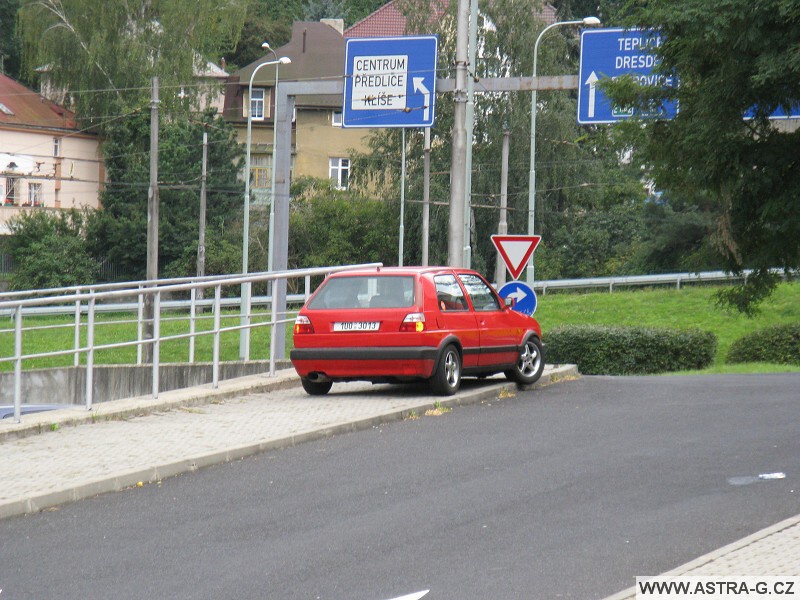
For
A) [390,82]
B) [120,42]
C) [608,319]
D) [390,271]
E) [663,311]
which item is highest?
[120,42]

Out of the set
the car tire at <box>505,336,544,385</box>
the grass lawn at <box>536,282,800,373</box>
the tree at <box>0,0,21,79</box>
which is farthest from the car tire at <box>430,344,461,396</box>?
the tree at <box>0,0,21,79</box>

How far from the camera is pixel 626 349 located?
2306 cm

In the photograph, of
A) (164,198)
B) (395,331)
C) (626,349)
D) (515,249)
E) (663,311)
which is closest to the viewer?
(395,331)

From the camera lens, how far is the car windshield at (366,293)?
14719 millimetres

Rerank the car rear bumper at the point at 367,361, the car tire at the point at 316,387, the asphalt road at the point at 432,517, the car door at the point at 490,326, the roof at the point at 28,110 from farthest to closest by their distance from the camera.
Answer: the roof at the point at 28,110 < the car door at the point at 490,326 < the car tire at the point at 316,387 < the car rear bumper at the point at 367,361 < the asphalt road at the point at 432,517

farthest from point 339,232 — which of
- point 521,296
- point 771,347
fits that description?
point 521,296

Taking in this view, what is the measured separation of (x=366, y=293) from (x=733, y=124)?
17.2 feet

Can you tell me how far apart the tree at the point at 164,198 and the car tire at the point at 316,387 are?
49159mm

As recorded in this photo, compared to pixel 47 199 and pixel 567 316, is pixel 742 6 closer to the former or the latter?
pixel 567 316

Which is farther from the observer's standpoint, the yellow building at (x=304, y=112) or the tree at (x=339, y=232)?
the yellow building at (x=304, y=112)

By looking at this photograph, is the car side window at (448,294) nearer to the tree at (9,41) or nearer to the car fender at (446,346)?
the car fender at (446,346)

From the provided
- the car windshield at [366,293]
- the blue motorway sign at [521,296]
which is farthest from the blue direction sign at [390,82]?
the car windshield at [366,293]

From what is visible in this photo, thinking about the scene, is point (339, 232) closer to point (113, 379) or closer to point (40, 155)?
point (40, 155)

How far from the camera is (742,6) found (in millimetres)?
10133
